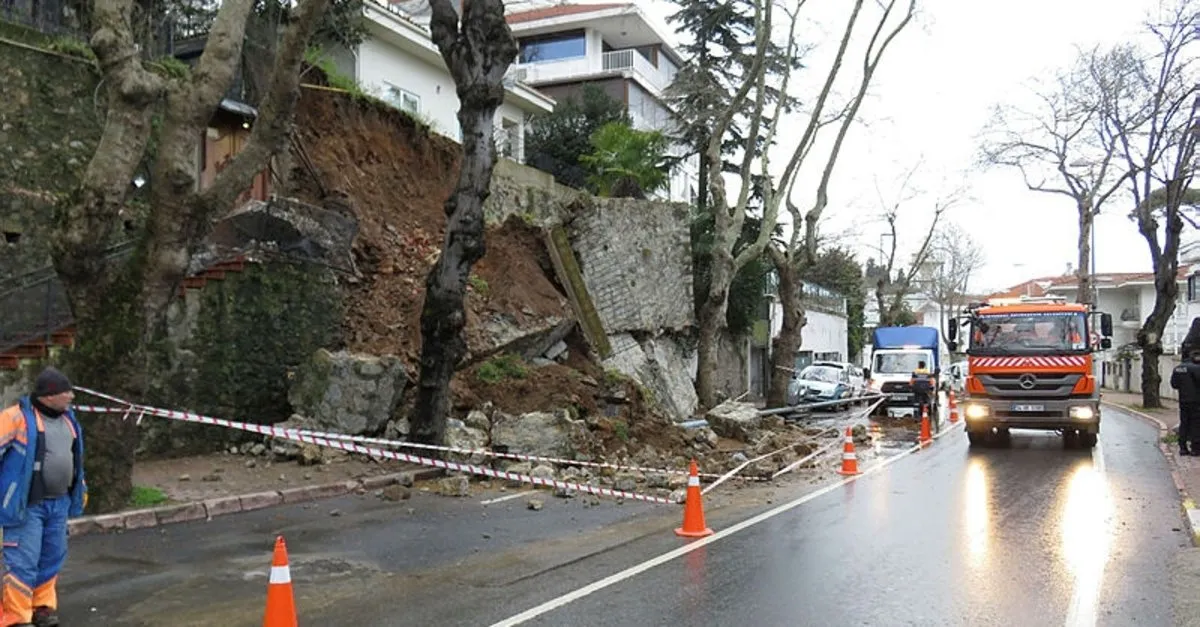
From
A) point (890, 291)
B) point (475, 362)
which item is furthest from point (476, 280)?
point (890, 291)

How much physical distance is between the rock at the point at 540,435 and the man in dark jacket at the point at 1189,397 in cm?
1002

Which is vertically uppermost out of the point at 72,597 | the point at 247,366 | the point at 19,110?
the point at 19,110

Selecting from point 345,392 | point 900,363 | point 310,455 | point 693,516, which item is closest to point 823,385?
point 900,363

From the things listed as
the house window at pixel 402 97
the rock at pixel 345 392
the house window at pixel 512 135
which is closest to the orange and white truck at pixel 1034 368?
the rock at pixel 345 392

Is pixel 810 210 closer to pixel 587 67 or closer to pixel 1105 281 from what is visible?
pixel 587 67

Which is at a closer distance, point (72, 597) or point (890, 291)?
point (72, 597)

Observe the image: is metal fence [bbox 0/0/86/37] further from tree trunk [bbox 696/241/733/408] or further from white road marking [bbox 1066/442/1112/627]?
white road marking [bbox 1066/442/1112/627]

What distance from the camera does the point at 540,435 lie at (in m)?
13.5

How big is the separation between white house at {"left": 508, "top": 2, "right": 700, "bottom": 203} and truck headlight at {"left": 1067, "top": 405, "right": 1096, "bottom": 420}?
23.6 m

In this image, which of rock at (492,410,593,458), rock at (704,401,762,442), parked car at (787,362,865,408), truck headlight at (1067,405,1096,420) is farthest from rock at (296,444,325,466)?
parked car at (787,362,865,408)

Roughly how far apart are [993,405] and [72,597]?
15745 mm

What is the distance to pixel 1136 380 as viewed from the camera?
1967 inches

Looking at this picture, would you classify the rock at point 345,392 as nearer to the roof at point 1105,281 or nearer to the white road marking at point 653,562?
the white road marking at point 653,562

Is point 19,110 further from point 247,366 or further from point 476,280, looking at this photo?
point 476,280
